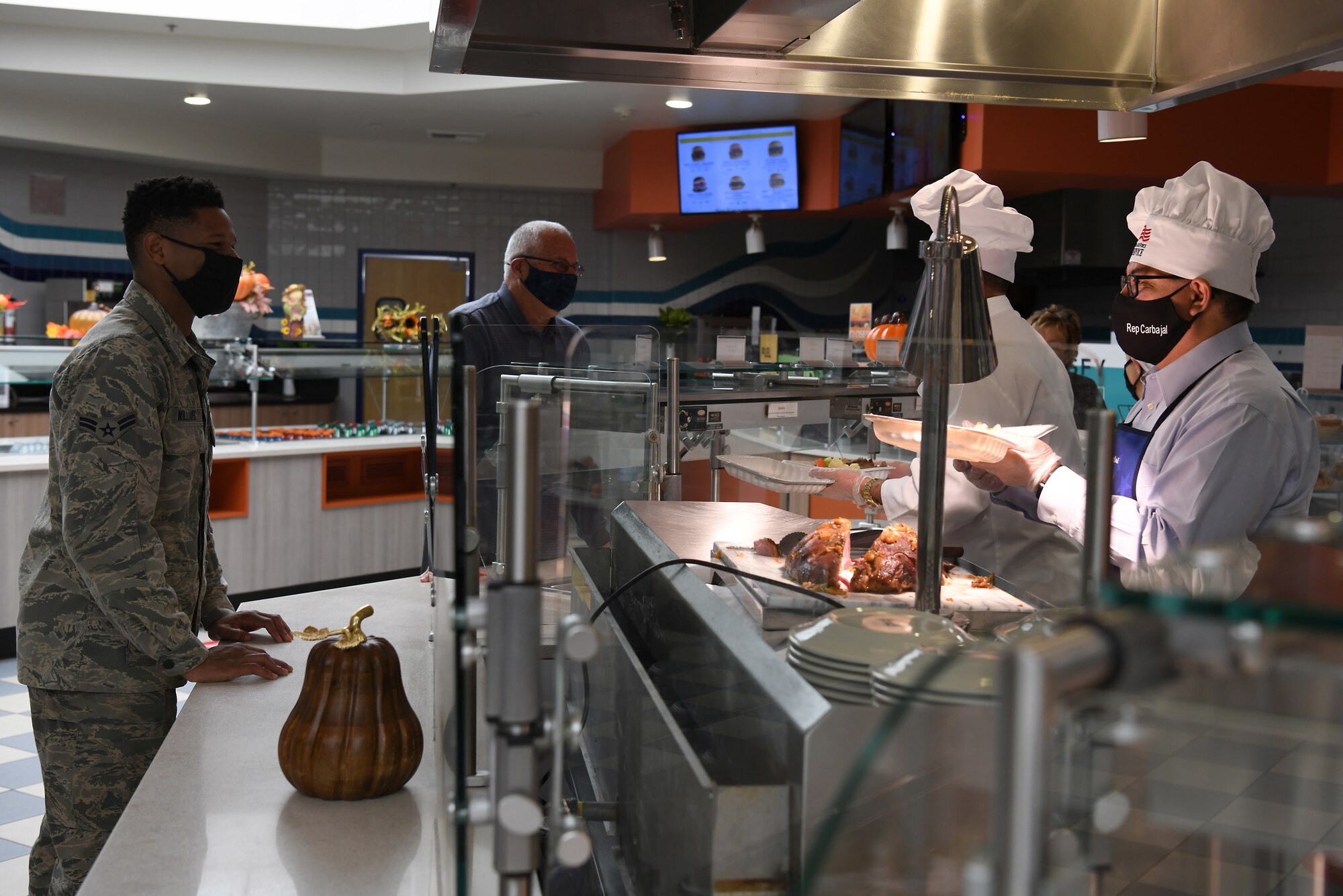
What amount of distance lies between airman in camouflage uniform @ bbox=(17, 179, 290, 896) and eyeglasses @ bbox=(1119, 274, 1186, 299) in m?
1.61

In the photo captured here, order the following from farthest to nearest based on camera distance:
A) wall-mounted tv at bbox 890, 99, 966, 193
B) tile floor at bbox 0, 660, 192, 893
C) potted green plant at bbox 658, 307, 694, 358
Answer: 1. potted green plant at bbox 658, 307, 694, 358
2. wall-mounted tv at bbox 890, 99, 966, 193
3. tile floor at bbox 0, 660, 192, 893

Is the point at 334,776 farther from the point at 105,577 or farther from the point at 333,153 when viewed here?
the point at 333,153

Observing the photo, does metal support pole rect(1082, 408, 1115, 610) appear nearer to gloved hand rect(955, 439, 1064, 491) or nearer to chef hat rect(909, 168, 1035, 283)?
gloved hand rect(955, 439, 1064, 491)

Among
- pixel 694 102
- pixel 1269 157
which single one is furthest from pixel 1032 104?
pixel 694 102

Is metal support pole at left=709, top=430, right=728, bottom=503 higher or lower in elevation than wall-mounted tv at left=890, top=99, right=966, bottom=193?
lower

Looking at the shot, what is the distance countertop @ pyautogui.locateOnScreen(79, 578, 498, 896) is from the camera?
116 centimetres

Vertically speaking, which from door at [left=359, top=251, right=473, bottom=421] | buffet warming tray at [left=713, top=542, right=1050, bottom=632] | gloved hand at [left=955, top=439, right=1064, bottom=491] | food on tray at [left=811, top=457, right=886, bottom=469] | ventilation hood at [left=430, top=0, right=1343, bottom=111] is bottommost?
buffet warming tray at [left=713, top=542, right=1050, bottom=632]

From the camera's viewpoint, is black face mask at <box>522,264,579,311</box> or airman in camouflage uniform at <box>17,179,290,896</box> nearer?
airman in camouflage uniform at <box>17,179,290,896</box>

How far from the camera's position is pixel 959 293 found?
1.11 metres

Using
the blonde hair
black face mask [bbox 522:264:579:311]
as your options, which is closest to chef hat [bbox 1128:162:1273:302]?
black face mask [bbox 522:264:579:311]

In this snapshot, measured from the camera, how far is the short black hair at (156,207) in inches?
80.0

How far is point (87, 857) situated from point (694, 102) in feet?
21.8

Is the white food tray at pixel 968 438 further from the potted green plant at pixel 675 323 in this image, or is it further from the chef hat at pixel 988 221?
the potted green plant at pixel 675 323

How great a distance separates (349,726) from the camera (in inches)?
53.1
